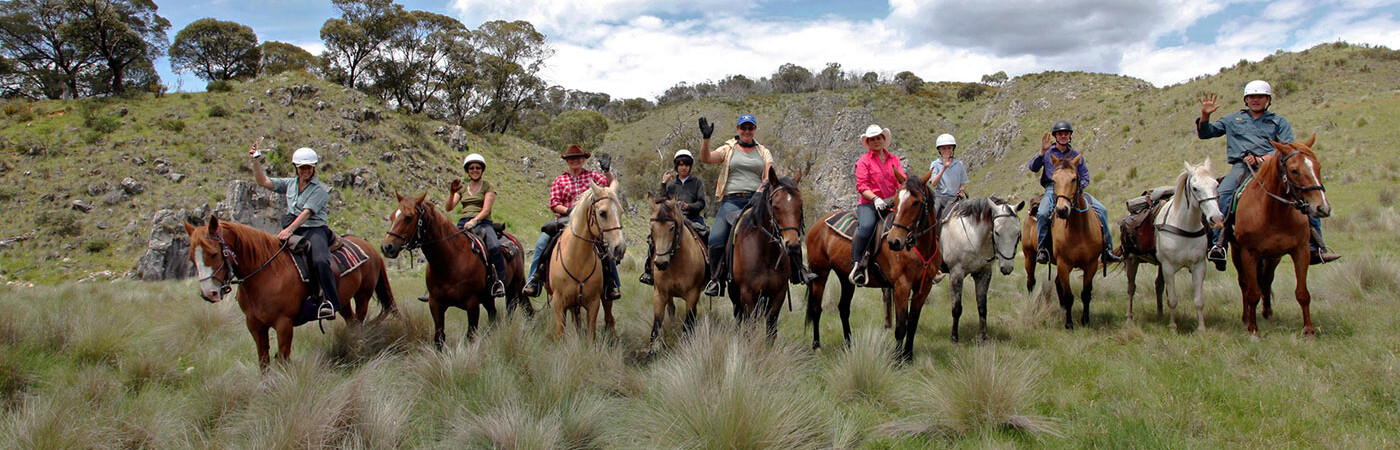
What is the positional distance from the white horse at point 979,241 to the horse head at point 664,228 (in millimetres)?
3423

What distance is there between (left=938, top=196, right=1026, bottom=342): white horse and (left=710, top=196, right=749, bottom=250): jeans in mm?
2521

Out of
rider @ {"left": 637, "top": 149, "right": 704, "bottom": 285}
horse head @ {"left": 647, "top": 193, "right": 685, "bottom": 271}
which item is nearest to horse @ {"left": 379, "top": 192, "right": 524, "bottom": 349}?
rider @ {"left": 637, "top": 149, "right": 704, "bottom": 285}

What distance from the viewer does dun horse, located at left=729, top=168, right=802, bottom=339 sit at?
649 centimetres

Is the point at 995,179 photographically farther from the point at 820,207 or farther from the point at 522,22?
the point at 522,22

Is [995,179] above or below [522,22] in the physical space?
below

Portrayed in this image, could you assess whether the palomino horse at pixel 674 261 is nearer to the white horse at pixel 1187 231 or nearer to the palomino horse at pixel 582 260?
the palomino horse at pixel 582 260

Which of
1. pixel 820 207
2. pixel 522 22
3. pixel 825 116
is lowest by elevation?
pixel 820 207

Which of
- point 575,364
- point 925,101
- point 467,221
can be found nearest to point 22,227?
point 467,221

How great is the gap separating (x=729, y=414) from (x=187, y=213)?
1081 inches

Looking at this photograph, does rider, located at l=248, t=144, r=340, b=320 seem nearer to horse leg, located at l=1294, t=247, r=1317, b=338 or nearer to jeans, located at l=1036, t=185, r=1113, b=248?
jeans, located at l=1036, t=185, r=1113, b=248

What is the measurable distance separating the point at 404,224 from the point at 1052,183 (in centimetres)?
849

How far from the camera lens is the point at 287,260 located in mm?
6238

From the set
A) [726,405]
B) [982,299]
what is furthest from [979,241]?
[726,405]

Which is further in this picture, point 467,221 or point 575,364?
point 467,221
